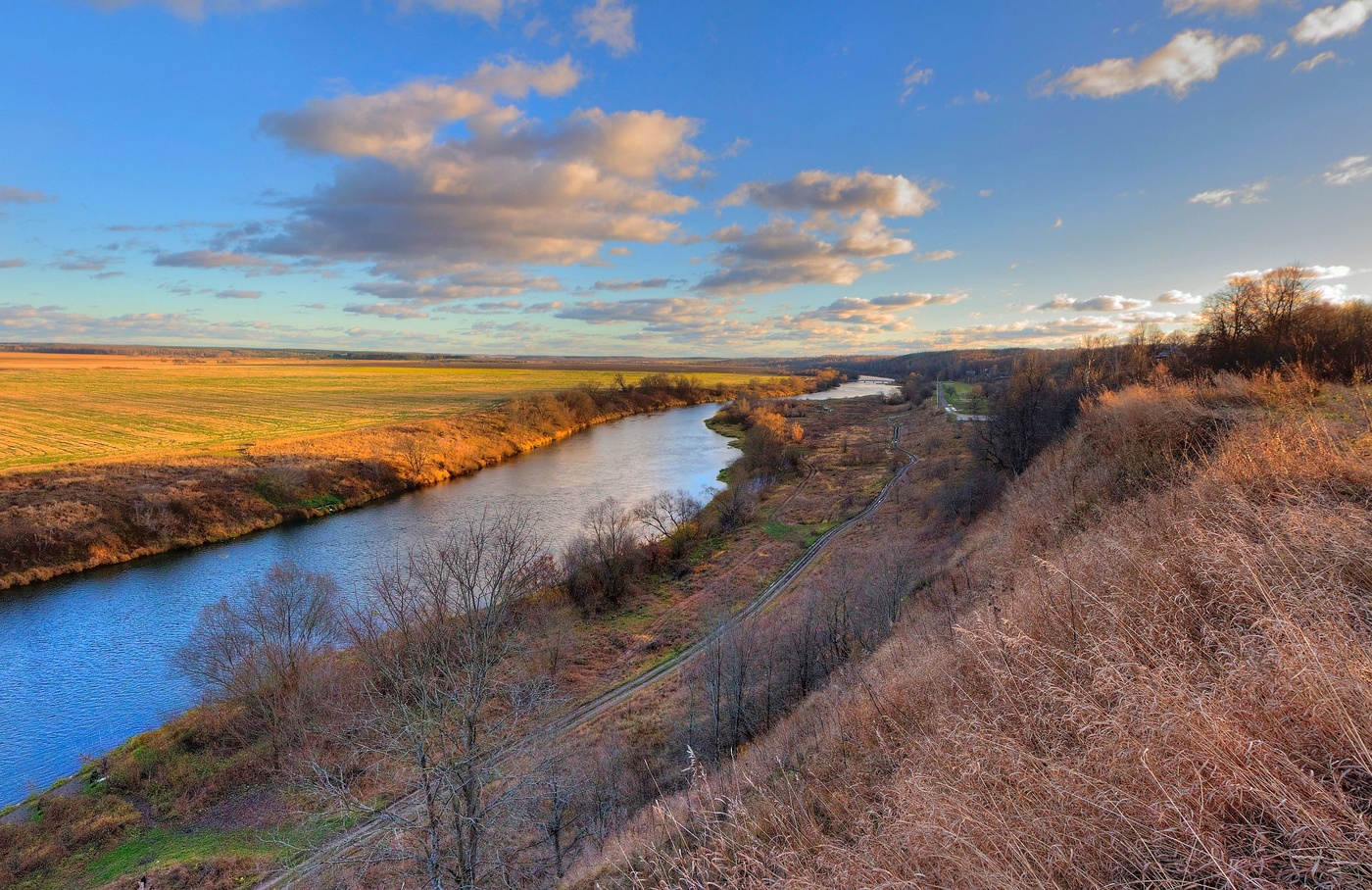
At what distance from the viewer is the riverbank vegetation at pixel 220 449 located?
2977 centimetres

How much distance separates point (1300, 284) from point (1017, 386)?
1523cm

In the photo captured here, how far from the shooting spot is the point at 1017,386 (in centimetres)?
3741

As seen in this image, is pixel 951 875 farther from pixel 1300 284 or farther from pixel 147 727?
pixel 1300 284

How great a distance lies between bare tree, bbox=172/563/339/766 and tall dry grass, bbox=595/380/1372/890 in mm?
13594

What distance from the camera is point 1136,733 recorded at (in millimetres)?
3799

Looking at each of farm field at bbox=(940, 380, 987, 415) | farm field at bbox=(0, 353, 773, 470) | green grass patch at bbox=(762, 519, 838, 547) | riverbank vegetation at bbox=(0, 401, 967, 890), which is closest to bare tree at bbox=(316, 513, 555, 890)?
riverbank vegetation at bbox=(0, 401, 967, 890)

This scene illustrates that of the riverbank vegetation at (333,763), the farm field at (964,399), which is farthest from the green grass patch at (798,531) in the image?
the farm field at (964,399)

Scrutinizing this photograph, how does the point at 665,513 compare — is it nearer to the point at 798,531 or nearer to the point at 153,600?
the point at 798,531

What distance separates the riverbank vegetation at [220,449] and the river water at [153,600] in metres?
1.91

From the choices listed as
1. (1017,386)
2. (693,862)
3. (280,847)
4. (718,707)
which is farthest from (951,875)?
(1017,386)

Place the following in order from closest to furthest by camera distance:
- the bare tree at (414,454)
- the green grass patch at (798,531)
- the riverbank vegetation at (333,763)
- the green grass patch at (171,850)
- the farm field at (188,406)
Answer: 1. the green grass patch at (171,850)
2. the riverbank vegetation at (333,763)
3. the green grass patch at (798,531)
4. the farm field at (188,406)
5. the bare tree at (414,454)

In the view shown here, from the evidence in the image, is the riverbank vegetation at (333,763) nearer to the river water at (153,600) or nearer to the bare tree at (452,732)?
the bare tree at (452,732)

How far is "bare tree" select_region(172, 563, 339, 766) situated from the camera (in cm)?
1697

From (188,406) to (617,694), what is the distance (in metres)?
75.5
